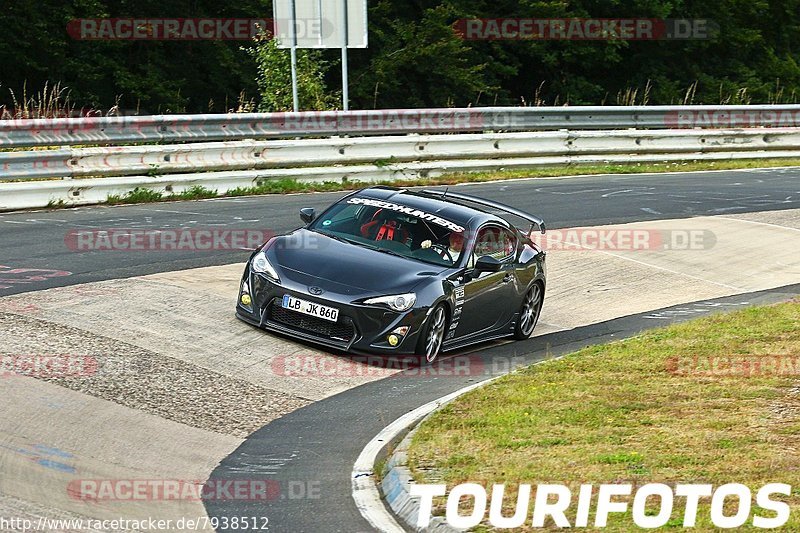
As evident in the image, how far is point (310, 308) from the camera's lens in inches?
451

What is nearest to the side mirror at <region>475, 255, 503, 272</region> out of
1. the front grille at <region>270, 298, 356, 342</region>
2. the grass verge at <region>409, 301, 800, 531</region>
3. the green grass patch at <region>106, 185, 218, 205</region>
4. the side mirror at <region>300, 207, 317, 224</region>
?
the grass verge at <region>409, 301, 800, 531</region>

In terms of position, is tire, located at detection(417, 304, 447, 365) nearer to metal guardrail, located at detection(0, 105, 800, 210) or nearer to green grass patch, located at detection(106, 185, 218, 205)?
metal guardrail, located at detection(0, 105, 800, 210)

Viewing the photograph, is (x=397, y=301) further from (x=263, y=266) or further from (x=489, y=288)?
(x=489, y=288)

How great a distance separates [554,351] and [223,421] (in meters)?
4.51

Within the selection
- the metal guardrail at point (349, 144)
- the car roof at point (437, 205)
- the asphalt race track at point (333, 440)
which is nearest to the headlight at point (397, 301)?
the asphalt race track at point (333, 440)

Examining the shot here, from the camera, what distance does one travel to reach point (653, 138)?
1052 inches

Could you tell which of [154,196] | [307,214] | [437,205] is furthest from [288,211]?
[437,205]

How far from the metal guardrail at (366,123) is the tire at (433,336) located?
8.47m

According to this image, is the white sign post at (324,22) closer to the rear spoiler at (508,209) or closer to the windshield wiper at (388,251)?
the rear spoiler at (508,209)

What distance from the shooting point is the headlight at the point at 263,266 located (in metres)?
11.7

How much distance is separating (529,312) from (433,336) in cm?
208

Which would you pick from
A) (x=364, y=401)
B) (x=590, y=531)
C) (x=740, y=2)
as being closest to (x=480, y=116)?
(x=364, y=401)

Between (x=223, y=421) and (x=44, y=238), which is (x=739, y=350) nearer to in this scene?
(x=223, y=421)

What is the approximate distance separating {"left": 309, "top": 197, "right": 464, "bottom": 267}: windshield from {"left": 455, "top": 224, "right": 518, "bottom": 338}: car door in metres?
0.28
